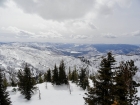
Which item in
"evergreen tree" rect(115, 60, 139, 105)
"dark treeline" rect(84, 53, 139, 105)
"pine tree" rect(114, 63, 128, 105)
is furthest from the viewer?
"pine tree" rect(114, 63, 128, 105)

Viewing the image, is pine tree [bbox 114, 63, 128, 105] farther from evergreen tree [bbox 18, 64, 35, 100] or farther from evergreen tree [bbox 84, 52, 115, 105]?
evergreen tree [bbox 18, 64, 35, 100]

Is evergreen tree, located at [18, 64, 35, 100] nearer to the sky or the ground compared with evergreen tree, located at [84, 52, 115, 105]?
nearer to the ground

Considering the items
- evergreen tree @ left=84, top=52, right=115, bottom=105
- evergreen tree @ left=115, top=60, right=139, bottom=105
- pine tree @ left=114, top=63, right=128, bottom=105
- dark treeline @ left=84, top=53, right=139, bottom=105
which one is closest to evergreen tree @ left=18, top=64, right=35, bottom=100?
dark treeline @ left=84, top=53, right=139, bottom=105

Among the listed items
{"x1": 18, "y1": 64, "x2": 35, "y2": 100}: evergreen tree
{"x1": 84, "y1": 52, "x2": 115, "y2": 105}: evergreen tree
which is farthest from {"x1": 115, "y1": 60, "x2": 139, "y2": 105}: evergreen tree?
{"x1": 18, "y1": 64, "x2": 35, "y2": 100}: evergreen tree

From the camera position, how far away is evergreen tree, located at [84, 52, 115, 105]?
1616cm

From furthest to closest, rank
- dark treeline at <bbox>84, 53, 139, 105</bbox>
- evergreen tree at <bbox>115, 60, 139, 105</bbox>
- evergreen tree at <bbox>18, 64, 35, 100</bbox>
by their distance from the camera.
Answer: evergreen tree at <bbox>18, 64, 35, 100</bbox> < evergreen tree at <bbox>115, 60, 139, 105</bbox> < dark treeline at <bbox>84, 53, 139, 105</bbox>

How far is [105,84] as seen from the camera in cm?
1659

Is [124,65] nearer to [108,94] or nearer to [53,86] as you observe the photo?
[108,94]

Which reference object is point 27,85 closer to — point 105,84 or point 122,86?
point 105,84

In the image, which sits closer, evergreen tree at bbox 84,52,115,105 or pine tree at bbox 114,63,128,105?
evergreen tree at bbox 84,52,115,105

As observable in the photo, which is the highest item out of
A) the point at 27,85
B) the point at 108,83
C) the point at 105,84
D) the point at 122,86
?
the point at 108,83

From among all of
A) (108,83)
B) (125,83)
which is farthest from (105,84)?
(125,83)

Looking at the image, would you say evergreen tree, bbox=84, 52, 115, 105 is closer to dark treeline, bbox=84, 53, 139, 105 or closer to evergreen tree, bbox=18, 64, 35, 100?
dark treeline, bbox=84, 53, 139, 105

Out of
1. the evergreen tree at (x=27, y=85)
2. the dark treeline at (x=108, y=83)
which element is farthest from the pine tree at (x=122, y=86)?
the evergreen tree at (x=27, y=85)
